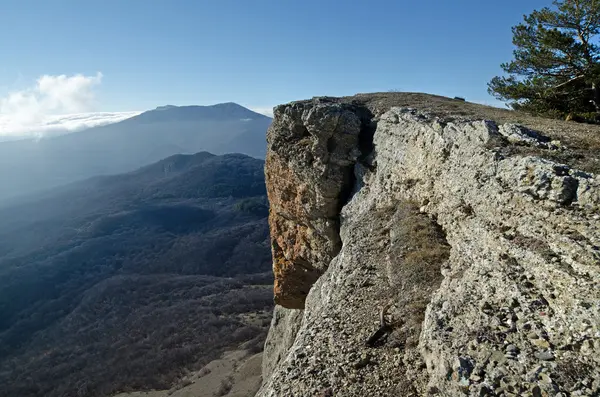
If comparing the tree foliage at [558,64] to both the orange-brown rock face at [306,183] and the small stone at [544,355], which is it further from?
the small stone at [544,355]

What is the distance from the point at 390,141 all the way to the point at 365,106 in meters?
6.15

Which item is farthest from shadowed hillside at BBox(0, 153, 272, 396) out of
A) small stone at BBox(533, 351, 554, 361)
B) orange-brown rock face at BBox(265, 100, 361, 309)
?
small stone at BBox(533, 351, 554, 361)

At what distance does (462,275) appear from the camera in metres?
8.76

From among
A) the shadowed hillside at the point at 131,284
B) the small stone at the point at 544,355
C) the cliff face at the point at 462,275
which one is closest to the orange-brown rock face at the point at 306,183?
the cliff face at the point at 462,275

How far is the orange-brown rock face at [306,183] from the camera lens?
62.6 ft

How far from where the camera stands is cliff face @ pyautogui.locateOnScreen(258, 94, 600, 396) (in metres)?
6.17

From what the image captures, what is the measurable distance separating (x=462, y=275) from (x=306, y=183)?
12.0 meters

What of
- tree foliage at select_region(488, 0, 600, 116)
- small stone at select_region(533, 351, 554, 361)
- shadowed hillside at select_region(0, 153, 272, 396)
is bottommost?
shadowed hillside at select_region(0, 153, 272, 396)

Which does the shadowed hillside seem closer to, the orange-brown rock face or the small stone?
the orange-brown rock face

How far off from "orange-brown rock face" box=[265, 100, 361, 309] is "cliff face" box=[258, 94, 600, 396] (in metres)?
2.32

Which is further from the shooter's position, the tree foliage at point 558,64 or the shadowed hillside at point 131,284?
the shadowed hillside at point 131,284

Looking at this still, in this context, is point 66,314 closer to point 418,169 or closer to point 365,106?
point 365,106

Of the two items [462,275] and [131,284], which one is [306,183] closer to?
[462,275]

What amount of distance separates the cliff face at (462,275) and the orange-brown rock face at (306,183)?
2316 mm
